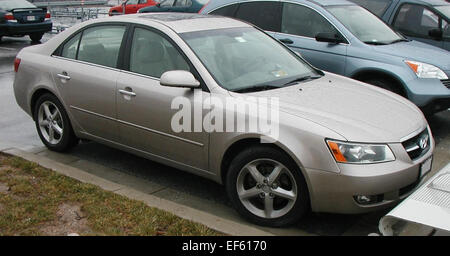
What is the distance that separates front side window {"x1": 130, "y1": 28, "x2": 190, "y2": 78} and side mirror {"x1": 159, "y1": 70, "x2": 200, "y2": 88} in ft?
0.83

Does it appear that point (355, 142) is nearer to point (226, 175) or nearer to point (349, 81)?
point (226, 175)

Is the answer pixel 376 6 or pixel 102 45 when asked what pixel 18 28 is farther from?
pixel 102 45

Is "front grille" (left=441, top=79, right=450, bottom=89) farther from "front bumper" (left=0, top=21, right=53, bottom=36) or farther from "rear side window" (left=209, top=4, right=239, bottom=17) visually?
"front bumper" (left=0, top=21, right=53, bottom=36)

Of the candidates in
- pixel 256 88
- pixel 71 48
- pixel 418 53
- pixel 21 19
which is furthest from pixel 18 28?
pixel 256 88

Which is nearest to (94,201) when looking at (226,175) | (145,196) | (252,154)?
(145,196)

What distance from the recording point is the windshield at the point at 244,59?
4.54 metres

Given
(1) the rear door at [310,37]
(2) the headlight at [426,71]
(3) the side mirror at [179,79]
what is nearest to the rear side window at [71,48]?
(3) the side mirror at [179,79]

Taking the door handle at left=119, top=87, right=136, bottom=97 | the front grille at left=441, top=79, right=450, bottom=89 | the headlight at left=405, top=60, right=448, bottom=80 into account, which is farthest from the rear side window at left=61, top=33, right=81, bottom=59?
the front grille at left=441, top=79, right=450, bottom=89

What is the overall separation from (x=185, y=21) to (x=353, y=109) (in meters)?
1.91

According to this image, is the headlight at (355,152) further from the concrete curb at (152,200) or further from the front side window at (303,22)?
the front side window at (303,22)

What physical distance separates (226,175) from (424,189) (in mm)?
1620

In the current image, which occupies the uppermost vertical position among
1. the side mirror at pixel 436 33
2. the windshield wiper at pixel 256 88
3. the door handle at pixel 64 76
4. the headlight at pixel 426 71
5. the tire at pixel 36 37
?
the windshield wiper at pixel 256 88

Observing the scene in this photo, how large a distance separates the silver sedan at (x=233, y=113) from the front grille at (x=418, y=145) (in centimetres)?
1

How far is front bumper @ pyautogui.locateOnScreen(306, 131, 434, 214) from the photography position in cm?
367
